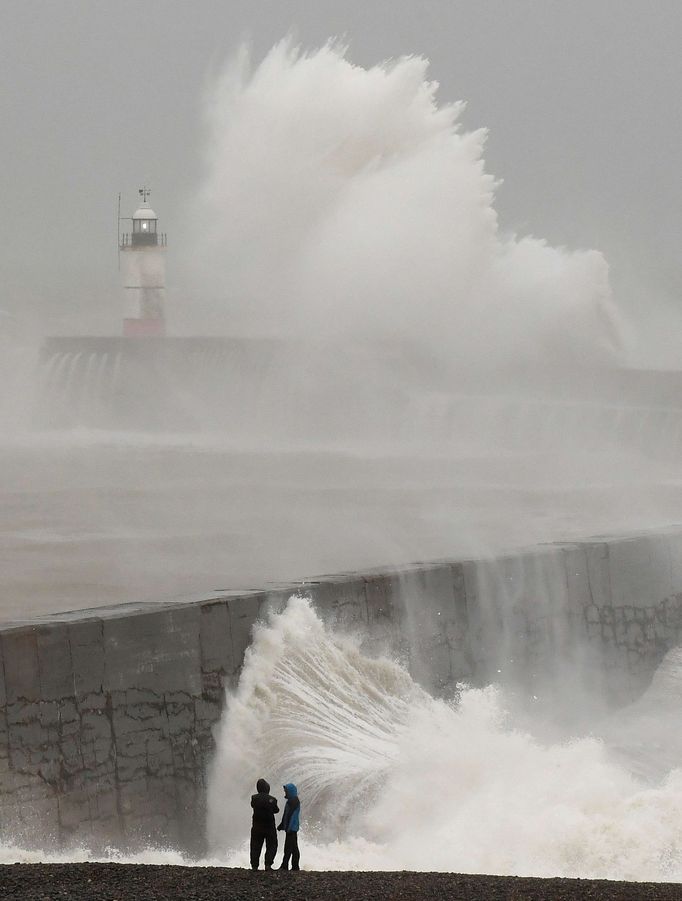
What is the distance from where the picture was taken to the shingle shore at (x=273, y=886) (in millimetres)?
5809

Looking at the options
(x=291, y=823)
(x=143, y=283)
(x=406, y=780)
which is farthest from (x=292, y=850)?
(x=143, y=283)

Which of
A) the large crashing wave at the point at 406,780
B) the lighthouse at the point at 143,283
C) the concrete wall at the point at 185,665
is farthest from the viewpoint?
the lighthouse at the point at 143,283

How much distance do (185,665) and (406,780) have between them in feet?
5.66

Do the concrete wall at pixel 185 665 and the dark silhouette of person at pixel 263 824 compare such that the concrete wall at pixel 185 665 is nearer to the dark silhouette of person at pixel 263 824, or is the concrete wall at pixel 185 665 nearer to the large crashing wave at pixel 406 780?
the large crashing wave at pixel 406 780

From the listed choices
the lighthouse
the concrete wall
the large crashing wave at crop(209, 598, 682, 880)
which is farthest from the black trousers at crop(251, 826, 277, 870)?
the lighthouse

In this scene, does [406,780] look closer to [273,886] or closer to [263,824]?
[263,824]

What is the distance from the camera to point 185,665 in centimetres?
924

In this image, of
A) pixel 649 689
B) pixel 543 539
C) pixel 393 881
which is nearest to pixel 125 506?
pixel 543 539

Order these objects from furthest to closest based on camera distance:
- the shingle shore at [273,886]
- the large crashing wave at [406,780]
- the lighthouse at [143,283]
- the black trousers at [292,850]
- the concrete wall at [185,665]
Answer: the lighthouse at [143,283] → the large crashing wave at [406,780] → the concrete wall at [185,665] → the black trousers at [292,850] → the shingle shore at [273,886]

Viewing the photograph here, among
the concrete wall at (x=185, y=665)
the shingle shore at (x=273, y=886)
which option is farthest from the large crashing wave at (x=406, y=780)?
the shingle shore at (x=273, y=886)

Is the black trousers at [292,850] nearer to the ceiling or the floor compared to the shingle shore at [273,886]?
nearer to the ceiling

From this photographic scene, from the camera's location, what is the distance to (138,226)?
147 feet

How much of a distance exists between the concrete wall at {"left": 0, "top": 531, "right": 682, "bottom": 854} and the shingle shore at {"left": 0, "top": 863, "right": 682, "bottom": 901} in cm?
187

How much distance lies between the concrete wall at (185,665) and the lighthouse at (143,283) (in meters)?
31.7
